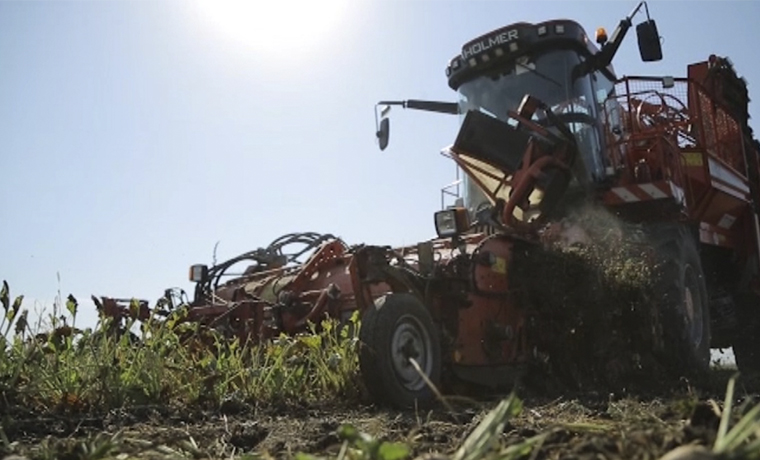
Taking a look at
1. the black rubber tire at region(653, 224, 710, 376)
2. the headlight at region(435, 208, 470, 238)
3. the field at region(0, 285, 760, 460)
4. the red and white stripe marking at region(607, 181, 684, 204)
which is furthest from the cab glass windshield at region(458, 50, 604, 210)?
the field at region(0, 285, 760, 460)

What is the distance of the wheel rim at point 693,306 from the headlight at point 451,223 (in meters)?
2.15

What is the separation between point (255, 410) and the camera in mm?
3764

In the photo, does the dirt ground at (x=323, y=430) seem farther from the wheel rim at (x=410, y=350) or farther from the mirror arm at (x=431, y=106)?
the mirror arm at (x=431, y=106)

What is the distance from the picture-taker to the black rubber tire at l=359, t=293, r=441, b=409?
167 inches

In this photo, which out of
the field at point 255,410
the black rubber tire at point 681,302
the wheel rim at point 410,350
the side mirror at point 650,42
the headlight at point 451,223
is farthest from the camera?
the side mirror at point 650,42

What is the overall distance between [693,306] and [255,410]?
4422 mm

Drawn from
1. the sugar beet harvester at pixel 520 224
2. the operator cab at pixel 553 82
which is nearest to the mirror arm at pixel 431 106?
the sugar beet harvester at pixel 520 224

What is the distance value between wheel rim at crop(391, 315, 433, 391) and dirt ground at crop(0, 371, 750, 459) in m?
0.26

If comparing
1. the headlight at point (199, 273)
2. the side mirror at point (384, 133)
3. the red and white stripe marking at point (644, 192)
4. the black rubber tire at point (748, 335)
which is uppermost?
the side mirror at point (384, 133)

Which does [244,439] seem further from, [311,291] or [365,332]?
[311,291]

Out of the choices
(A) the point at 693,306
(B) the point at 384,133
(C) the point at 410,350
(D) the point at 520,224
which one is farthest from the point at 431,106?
(C) the point at 410,350

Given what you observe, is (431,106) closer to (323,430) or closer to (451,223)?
(451,223)

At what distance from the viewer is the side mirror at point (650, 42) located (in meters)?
6.42

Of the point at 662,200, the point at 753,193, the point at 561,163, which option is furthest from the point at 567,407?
the point at 753,193
